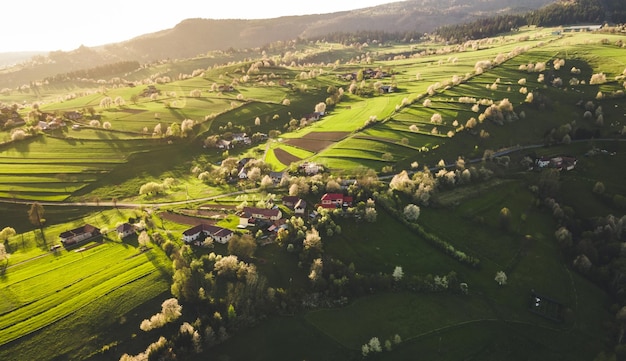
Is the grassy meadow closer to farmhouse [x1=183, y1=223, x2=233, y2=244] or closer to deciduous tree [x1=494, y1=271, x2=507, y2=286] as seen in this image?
deciduous tree [x1=494, y1=271, x2=507, y2=286]

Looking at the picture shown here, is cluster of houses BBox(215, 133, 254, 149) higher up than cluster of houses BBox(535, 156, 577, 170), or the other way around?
cluster of houses BBox(215, 133, 254, 149)

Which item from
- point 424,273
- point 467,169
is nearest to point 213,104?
point 467,169

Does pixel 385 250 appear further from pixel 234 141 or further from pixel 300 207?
pixel 234 141

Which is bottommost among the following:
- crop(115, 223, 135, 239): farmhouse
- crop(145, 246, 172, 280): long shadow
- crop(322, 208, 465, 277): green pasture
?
crop(322, 208, 465, 277): green pasture

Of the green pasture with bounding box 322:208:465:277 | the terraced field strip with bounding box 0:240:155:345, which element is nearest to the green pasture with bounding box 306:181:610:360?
the green pasture with bounding box 322:208:465:277

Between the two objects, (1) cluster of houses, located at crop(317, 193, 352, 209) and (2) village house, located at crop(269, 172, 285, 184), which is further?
(2) village house, located at crop(269, 172, 285, 184)
